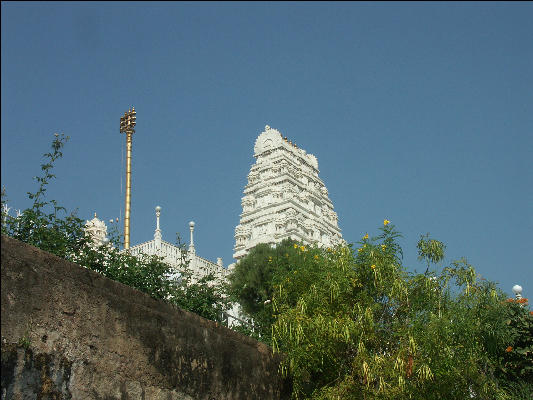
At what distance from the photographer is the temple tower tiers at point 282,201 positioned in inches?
1681

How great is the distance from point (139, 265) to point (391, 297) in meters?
5.00

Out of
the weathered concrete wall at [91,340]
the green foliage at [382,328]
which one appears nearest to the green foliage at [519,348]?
the green foliage at [382,328]

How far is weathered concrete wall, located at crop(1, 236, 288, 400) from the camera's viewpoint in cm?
629

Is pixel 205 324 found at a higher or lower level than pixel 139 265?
lower

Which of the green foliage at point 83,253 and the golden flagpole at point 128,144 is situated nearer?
the green foliage at point 83,253

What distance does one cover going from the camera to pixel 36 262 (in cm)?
657

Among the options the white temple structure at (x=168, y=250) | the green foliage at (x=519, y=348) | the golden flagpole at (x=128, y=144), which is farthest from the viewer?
the golden flagpole at (x=128, y=144)

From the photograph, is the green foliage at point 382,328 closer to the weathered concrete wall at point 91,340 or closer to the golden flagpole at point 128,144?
the weathered concrete wall at point 91,340

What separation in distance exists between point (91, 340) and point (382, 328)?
564 centimetres

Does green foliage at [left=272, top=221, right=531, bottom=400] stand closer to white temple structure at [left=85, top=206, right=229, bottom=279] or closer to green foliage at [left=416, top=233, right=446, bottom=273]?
green foliage at [left=416, top=233, right=446, bottom=273]

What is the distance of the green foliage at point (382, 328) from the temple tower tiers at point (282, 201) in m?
28.8

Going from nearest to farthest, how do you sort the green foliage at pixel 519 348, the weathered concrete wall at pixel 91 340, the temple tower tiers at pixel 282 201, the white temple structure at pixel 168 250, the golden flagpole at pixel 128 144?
the weathered concrete wall at pixel 91 340, the green foliage at pixel 519 348, the white temple structure at pixel 168 250, the golden flagpole at pixel 128 144, the temple tower tiers at pixel 282 201

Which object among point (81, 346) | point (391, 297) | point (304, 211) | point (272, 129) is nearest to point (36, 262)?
point (81, 346)

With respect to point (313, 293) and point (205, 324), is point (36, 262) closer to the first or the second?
point (205, 324)
